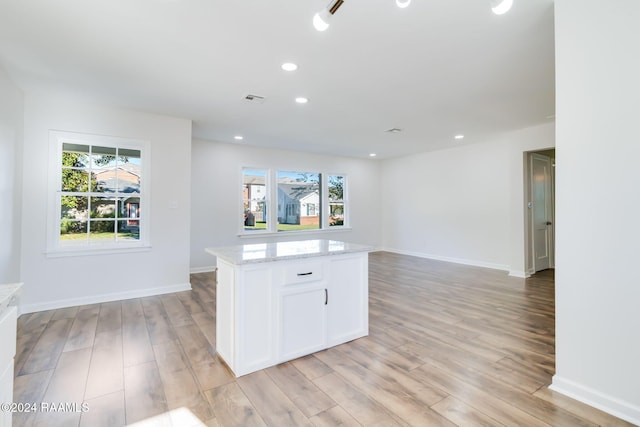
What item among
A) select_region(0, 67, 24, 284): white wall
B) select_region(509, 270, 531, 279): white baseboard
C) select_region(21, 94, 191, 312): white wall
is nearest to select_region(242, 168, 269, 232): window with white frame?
select_region(21, 94, 191, 312): white wall

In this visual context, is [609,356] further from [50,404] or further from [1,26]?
[1,26]

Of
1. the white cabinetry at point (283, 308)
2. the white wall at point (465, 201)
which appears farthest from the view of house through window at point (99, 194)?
the white wall at point (465, 201)

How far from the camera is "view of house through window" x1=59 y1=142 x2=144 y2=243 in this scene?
3719 millimetres

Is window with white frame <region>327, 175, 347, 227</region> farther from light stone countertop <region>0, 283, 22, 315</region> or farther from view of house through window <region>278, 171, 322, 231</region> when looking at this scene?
light stone countertop <region>0, 283, 22, 315</region>

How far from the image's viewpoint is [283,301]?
231 cm

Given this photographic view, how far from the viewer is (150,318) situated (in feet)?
10.7

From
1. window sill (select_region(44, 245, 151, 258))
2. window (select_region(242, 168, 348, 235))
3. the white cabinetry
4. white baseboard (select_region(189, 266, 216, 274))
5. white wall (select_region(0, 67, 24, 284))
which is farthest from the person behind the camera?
window (select_region(242, 168, 348, 235))

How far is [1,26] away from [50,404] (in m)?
2.72

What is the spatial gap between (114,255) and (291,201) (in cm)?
374

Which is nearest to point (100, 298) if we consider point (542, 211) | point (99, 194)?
point (99, 194)

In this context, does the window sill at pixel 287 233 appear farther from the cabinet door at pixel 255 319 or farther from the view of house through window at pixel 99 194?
the cabinet door at pixel 255 319

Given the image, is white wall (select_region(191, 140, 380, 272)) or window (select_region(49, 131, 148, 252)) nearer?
window (select_region(49, 131, 148, 252))

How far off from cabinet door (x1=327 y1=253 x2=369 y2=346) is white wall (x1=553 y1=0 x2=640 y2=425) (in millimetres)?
1450

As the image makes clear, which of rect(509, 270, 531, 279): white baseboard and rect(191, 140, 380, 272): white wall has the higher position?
rect(191, 140, 380, 272): white wall
